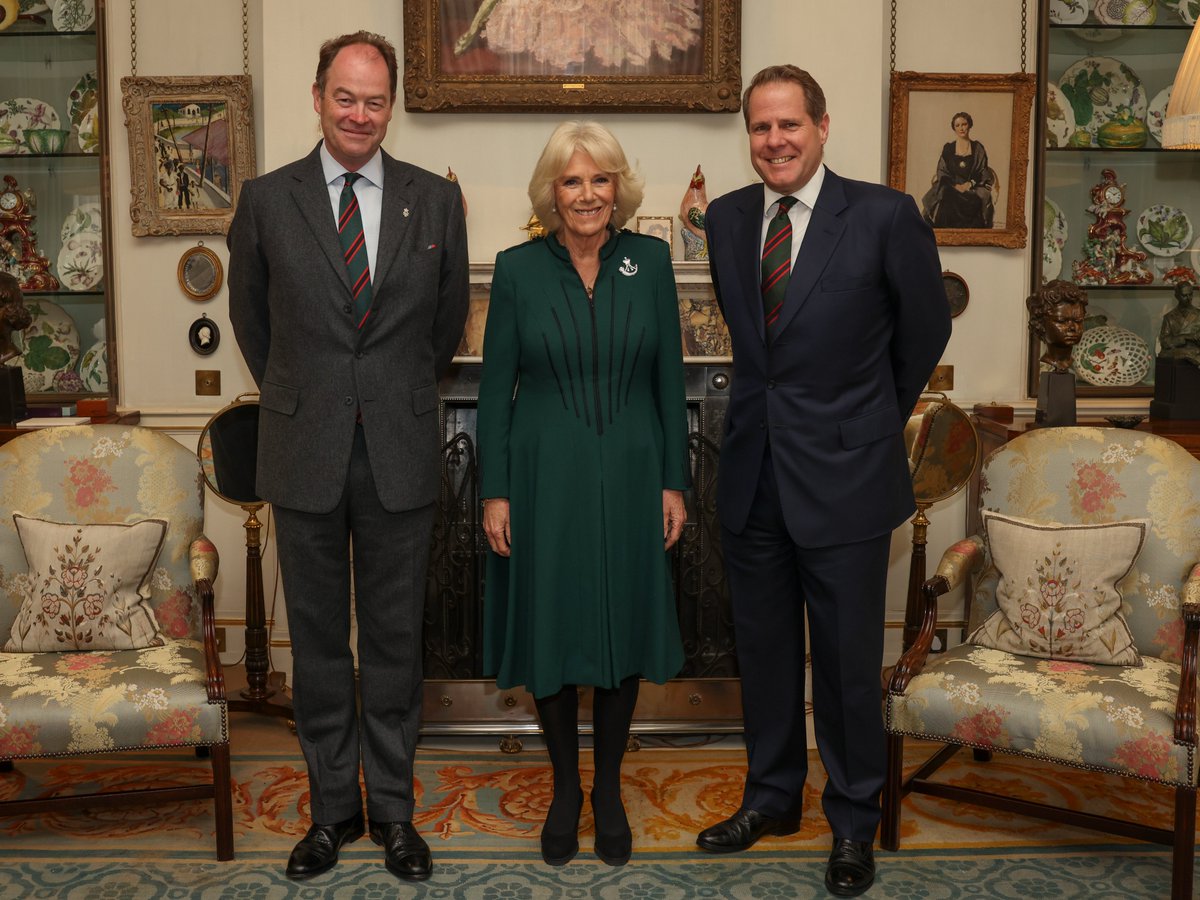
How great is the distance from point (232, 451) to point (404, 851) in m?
1.40

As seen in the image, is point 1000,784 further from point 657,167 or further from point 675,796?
point 657,167

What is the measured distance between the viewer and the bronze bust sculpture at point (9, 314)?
3701 mm

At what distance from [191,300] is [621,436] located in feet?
7.28

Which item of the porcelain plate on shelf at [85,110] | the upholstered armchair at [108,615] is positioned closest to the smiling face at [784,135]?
the upholstered armchair at [108,615]

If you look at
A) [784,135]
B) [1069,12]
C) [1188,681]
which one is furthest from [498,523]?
[1069,12]

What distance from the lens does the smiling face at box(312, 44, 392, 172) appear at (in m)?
2.42

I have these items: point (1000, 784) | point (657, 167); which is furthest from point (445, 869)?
point (657, 167)

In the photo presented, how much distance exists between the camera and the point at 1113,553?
2871 millimetres

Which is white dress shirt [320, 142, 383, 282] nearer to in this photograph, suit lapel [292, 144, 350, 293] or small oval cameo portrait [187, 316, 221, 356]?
suit lapel [292, 144, 350, 293]

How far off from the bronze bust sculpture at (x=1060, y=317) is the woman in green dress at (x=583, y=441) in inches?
64.4

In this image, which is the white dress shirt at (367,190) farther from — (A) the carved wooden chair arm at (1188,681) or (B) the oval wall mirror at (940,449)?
(A) the carved wooden chair arm at (1188,681)

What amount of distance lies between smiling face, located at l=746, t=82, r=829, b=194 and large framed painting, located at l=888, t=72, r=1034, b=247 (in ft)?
5.32

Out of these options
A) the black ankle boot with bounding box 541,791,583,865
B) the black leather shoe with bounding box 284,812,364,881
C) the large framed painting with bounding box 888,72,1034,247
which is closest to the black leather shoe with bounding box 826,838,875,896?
the black ankle boot with bounding box 541,791,583,865

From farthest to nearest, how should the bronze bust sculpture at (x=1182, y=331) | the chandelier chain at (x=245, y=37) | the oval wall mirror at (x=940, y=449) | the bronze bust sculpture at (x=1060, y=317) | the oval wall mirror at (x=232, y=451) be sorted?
the chandelier chain at (x=245, y=37)
the bronze bust sculpture at (x=1182, y=331)
the bronze bust sculpture at (x=1060, y=317)
the oval wall mirror at (x=940, y=449)
the oval wall mirror at (x=232, y=451)
